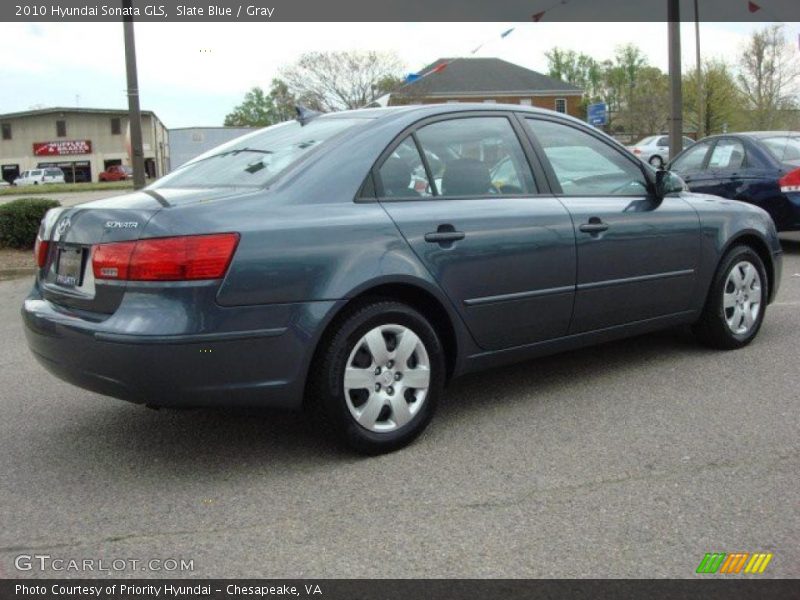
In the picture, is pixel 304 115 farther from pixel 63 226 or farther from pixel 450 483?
pixel 450 483

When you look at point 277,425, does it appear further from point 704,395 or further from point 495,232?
point 704,395

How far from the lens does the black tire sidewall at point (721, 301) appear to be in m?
5.24

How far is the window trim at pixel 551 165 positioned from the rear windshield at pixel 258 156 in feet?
3.24

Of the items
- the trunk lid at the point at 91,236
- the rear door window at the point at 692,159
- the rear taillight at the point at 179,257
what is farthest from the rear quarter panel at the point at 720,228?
the rear door window at the point at 692,159

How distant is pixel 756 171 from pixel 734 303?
4.91 metres

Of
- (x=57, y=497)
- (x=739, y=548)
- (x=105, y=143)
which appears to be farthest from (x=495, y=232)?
(x=105, y=143)

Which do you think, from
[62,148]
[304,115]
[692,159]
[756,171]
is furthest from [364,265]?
[62,148]

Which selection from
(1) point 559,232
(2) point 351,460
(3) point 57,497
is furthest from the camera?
(1) point 559,232

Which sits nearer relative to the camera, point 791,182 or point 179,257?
point 179,257

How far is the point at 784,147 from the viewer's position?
32.0 ft

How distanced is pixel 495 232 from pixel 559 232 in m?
0.45

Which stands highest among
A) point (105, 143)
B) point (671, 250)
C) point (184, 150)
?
point (105, 143)

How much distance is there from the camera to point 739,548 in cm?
280
